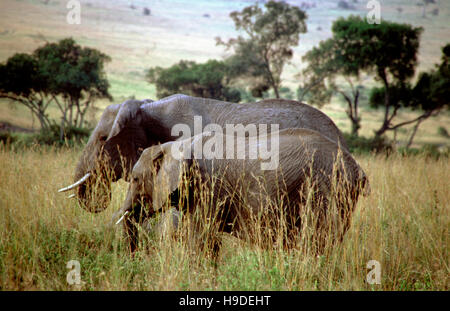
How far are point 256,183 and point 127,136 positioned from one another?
2638 mm

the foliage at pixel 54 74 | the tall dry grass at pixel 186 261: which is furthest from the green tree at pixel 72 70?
the tall dry grass at pixel 186 261

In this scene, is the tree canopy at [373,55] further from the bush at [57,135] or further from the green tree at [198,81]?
the bush at [57,135]

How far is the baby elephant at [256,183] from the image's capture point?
471 cm

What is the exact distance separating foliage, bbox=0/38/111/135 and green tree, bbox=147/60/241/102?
14.8ft

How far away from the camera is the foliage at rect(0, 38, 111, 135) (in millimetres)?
19609

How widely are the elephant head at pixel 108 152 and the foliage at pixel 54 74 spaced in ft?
45.3

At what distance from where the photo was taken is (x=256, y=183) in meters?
4.86

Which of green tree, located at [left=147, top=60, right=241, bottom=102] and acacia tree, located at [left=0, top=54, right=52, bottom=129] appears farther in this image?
green tree, located at [left=147, top=60, right=241, bottom=102]

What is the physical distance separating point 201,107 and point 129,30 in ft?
148

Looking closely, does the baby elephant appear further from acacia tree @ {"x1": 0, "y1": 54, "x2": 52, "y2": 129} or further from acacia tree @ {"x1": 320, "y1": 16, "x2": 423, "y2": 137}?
acacia tree @ {"x1": 320, "y1": 16, "x2": 423, "y2": 137}

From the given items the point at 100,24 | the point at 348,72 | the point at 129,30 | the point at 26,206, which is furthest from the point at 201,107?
the point at 129,30

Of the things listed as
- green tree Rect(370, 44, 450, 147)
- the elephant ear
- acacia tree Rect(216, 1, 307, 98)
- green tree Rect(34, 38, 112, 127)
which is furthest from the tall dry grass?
acacia tree Rect(216, 1, 307, 98)

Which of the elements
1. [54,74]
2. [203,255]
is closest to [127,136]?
[203,255]

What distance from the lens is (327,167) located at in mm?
4789
